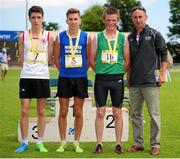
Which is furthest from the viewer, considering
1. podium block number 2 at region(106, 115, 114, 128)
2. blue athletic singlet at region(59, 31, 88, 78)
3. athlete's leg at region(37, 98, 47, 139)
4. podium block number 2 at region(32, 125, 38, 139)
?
podium block number 2 at region(106, 115, 114, 128)

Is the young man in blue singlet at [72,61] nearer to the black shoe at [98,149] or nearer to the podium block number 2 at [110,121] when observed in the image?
the black shoe at [98,149]

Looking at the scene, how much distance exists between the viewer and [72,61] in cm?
668

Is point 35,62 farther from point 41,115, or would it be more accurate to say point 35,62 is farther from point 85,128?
point 85,128

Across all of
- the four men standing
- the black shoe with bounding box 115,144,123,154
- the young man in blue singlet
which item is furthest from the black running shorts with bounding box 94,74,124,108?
the black shoe with bounding box 115,144,123,154

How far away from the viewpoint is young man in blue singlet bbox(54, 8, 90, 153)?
6691mm

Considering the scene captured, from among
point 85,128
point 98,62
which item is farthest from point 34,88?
point 85,128

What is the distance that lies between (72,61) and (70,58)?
49 mm

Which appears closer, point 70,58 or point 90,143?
point 70,58

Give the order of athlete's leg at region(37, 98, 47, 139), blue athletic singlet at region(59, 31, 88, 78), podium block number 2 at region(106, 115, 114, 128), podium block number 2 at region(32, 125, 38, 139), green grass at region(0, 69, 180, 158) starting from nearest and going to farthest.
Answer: green grass at region(0, 69, 180, 158), blue athletic singlet at region(59, 31, 88, 78), athlete's leg at region(37, 98, 47, 139), podium block number 2 at region(32, 125, 38, 139), podium block number 2 at region(106, 115, 114, 128)

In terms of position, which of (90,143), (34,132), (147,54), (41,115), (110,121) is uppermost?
(147,54)

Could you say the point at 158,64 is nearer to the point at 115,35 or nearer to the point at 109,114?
the point at 115,35

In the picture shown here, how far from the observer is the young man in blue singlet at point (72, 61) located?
669cm

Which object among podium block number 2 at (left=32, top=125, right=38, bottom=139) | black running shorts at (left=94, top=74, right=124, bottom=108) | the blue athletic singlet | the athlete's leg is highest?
the blue athletic singlet

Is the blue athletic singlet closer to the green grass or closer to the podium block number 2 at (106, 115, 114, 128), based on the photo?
the green grass
